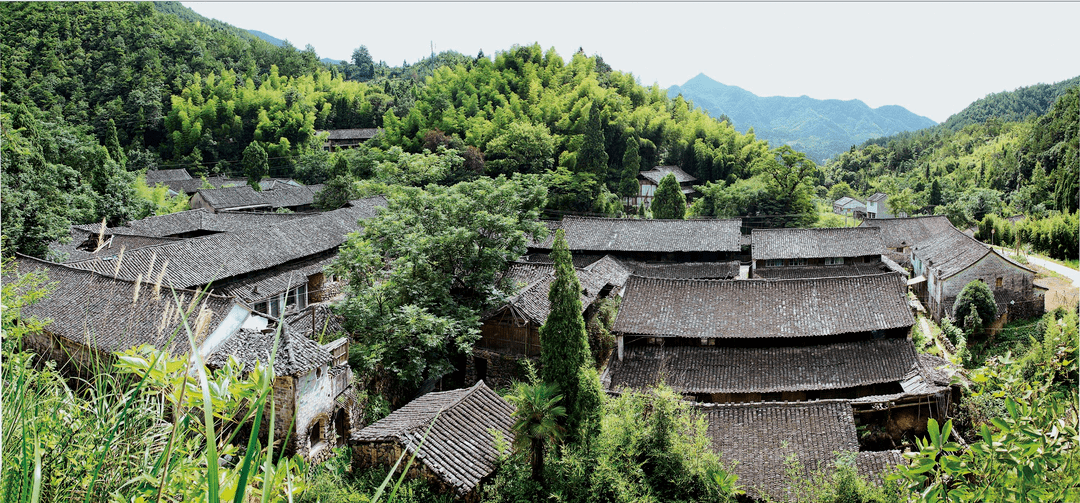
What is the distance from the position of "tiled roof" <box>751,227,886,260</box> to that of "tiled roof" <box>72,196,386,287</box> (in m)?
15.7

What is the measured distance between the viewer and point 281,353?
36.3 ft

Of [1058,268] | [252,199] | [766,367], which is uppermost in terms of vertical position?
[252,199]

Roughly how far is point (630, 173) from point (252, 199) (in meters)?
20.8

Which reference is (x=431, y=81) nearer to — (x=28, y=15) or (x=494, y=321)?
Answer: (x=28, y=15)

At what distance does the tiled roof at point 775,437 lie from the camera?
10039mm

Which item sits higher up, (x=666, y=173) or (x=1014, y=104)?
(x=1014, y=104)

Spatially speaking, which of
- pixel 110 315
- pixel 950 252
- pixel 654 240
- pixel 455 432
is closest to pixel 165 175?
pixel 654 240

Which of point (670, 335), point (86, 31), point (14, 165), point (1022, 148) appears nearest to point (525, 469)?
point (670, 335)

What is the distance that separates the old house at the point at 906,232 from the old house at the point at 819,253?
511cm

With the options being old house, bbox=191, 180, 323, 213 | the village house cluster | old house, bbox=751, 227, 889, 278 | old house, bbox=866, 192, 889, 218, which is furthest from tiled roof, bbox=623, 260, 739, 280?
old house, bbox=866, 192, 889, 218

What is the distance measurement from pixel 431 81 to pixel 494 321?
122 feet

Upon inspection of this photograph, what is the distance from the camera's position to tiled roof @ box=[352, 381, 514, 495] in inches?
386

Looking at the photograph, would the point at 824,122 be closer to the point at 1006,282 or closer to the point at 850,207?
the point at 850,207

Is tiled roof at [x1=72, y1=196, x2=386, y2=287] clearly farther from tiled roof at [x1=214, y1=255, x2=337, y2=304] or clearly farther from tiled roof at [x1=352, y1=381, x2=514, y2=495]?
tiled roof at [x1=352, y1=381, x2=514, y2=495]
